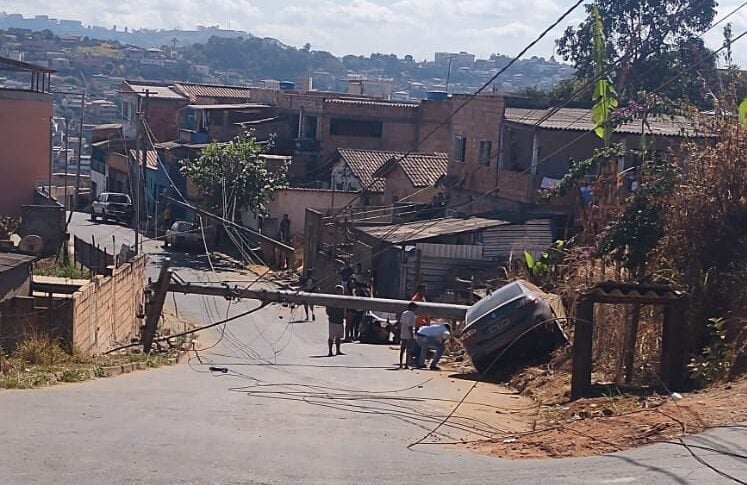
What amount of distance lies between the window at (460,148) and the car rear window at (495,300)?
851 inches

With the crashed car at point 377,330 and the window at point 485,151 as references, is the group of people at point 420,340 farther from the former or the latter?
the window at point 485,151

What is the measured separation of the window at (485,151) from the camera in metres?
38.6

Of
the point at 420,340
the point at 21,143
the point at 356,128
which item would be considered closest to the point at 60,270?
the point at 21,143

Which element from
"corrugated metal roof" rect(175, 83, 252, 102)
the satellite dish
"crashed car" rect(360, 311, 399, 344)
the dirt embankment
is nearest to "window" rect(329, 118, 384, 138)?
"corrugated metal roof" rect(175, 83, 252, 102)

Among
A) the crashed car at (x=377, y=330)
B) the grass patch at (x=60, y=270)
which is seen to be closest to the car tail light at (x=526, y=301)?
the crashed car at (x=377, y=330)

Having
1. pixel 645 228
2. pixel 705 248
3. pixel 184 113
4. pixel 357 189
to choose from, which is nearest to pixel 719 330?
pixel 705 248

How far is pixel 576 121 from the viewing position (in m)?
36.3

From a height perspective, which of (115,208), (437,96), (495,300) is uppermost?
(437,96)

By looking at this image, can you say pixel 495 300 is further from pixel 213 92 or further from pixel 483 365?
pixel 213 92

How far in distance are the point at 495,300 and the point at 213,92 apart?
56010 mm

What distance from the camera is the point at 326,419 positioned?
1350cm

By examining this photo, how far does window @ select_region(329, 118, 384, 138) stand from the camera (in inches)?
2263

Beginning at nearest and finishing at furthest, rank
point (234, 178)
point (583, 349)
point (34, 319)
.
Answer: point (583, 349), point (34, 319), point (234, 178)

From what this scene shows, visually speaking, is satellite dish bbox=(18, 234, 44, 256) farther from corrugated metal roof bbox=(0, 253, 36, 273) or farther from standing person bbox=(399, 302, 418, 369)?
standing person bbox=(399, 302, 418, 369)
